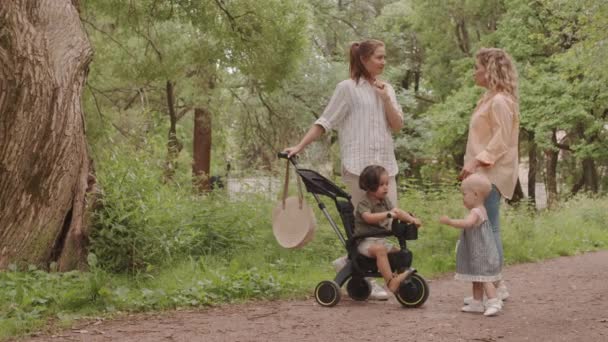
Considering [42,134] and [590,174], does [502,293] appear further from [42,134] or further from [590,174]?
[590,174]

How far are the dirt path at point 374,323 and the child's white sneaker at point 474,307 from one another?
8cm

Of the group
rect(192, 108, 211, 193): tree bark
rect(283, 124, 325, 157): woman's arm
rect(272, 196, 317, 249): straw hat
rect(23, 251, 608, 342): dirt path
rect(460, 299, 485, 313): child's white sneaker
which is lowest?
rect(23, 251, 608, 342): dirt path

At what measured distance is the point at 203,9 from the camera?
34.8 feet

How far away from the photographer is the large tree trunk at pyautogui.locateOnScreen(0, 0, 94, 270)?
19.9 ft

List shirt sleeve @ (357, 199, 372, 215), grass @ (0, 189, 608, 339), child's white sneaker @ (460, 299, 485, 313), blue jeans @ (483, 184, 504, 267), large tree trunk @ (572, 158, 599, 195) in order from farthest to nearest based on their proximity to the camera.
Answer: large tree trunk @ (572, 158, 599, 195) → blue jeans @ (483, 184, 504, 267) → shirt sleeve @ (357, 199, 372, 215) → child's white sneaker @ (460, 299, 485, 313) → grass @ (0, 189, 608, 339)

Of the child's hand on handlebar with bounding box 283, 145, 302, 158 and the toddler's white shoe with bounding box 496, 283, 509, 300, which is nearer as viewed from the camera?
the child's hand on handlebar with bounding box 283, 145, 302, 158

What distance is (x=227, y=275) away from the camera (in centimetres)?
677

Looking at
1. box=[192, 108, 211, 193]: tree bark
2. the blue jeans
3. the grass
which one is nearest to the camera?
the grass

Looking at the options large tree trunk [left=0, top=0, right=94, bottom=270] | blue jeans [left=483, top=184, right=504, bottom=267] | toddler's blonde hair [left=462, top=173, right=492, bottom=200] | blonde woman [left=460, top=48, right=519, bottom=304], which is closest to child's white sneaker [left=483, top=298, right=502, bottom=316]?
blonde woman [left=460, top=48, right=519, bottom=304]

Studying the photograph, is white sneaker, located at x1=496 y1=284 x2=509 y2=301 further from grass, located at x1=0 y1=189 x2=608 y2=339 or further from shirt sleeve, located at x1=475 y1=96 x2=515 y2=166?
grass, located at x1=0 y1=189 x2=608 y2=339

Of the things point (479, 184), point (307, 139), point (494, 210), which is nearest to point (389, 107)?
point (307, 139)

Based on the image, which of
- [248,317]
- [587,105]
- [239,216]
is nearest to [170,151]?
[239,216]

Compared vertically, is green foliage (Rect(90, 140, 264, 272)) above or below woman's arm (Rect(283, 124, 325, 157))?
below

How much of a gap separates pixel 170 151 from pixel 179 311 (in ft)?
12.4
